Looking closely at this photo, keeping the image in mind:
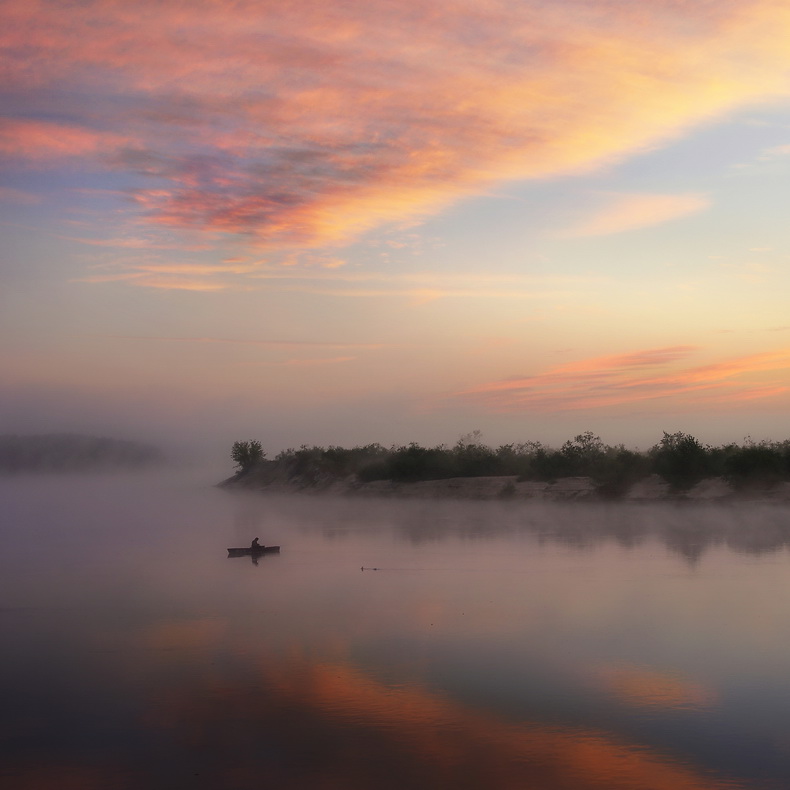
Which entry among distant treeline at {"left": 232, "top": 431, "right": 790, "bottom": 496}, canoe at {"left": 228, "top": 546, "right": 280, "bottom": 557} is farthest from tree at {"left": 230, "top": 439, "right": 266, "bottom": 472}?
canoe at {"left": 228, "top": 546, "right": 280, "bottom": 557}

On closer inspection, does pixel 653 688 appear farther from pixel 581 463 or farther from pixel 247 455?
pixel 247 455

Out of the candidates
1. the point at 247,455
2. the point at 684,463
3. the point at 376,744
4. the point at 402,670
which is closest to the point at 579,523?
the point at 684,463

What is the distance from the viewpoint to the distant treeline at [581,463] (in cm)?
7062

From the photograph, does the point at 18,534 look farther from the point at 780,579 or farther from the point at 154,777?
the point at 154,777

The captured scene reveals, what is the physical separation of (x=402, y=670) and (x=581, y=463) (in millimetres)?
67227

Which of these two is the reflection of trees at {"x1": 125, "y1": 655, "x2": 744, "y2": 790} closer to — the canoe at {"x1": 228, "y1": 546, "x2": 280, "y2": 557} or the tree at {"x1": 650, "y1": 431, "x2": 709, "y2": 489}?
the canoe at {"x1": 228, "y1": 546, "x2": 280, "y2": 557}

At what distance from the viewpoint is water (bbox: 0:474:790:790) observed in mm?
14773

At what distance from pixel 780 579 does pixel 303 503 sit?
229 feet

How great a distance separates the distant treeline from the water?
27626 mm

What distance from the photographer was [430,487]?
94750 millimetres

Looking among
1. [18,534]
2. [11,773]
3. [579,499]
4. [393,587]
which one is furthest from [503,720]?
[579,499]

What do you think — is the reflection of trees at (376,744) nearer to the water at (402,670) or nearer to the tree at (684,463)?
the water at (402,670)

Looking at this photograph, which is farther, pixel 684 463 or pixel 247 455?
pixel 247 455

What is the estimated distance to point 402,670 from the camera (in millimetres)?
20547
